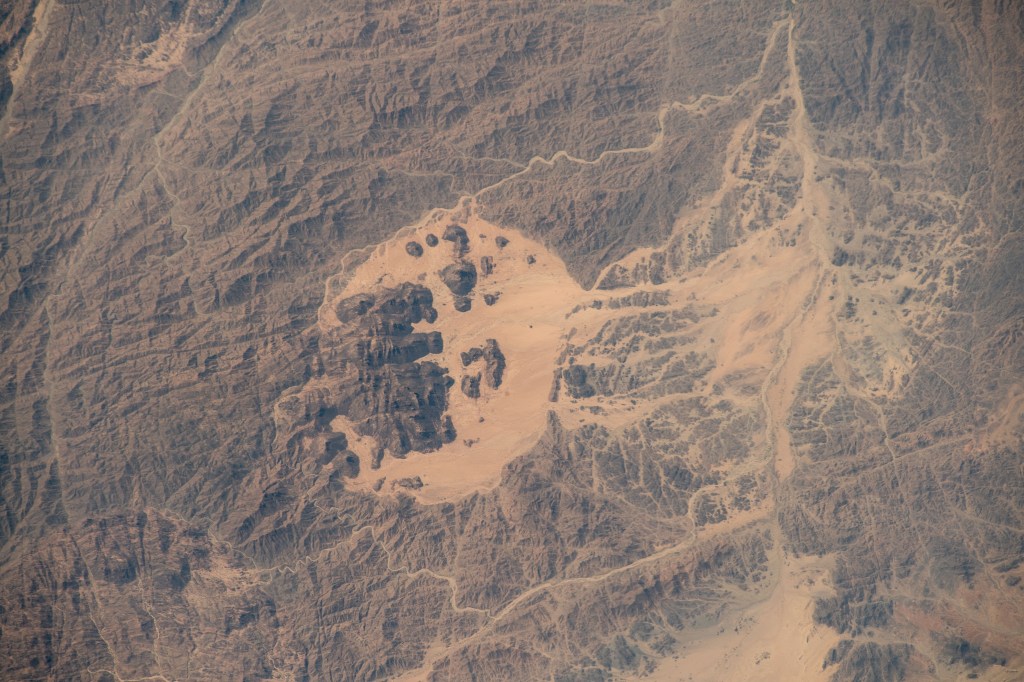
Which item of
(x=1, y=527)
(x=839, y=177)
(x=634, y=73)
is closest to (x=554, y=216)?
(x=634, y=73)

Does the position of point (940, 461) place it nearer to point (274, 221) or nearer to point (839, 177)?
point (839, 177)

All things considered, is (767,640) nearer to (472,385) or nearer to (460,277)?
(472,385)

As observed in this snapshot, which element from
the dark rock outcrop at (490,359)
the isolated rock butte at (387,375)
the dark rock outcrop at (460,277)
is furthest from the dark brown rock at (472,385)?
the dark rock outcrop at (460,277)

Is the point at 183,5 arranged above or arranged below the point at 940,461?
above

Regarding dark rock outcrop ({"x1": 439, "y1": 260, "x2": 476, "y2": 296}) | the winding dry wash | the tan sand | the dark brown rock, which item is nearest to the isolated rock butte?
the winding dry wash

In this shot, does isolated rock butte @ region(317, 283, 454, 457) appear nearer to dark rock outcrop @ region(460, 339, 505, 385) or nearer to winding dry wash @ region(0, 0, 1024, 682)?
winding dry wash @ region(0, 0, 1024, 682)

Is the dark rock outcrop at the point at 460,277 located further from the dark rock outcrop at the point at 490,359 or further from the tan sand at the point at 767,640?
the tan sand at the point at 767,640

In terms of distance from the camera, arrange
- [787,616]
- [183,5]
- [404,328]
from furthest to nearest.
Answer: [183,5]
[404,328]
[787,616]

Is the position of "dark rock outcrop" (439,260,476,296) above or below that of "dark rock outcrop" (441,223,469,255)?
below
